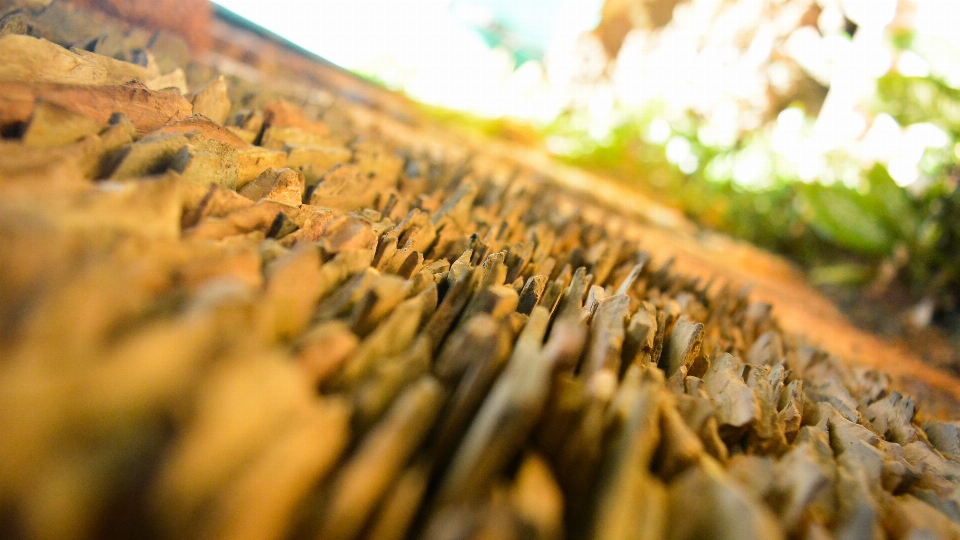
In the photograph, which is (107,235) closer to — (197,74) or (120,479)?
(120,479)

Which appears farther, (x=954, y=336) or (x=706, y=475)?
(x=954, y=336)

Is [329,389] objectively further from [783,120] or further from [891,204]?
[783,120]

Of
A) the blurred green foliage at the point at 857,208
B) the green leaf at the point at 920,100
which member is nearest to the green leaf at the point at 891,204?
the blurred green foliage at the point at 857,208

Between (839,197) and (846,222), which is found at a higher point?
(839,197)

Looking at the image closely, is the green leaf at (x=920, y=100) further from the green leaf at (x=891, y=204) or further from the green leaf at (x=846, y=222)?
the green leaf at (x=846, y=222)

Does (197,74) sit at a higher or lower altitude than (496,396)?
higher

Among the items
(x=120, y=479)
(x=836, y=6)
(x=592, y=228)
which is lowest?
(x=120, y=479)

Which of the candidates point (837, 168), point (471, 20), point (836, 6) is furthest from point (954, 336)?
point (471, 20)

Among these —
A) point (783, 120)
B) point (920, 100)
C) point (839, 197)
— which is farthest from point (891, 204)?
point (783, 120)
